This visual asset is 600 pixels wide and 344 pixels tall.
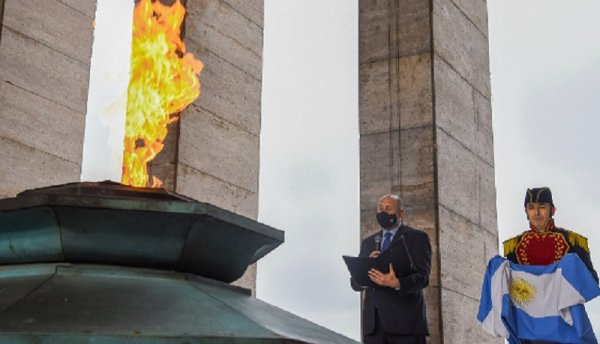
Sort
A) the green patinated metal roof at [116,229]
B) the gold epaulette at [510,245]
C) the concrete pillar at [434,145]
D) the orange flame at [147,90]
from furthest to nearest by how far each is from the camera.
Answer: the concrete pillar at [434,145]
the gold epaulette at [510,245]
the orange flame at [147,90]
the green patinated metal roof at [116,229]

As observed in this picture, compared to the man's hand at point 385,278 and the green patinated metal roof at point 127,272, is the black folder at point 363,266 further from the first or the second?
the green patinated metal roof at point 127,272

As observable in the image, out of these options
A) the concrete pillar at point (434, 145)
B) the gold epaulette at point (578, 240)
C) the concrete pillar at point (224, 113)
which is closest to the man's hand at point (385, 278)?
the gold epaulette at point (578, 240)

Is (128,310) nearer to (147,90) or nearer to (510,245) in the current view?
(147,90)

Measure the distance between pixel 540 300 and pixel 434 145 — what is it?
347 centimetres

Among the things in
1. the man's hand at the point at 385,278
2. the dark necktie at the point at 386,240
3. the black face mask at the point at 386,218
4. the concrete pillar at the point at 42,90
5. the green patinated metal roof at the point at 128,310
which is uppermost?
the concrete pillar at the point at 42,90

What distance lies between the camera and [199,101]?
270 inches

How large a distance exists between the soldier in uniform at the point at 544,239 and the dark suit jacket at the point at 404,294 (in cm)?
74

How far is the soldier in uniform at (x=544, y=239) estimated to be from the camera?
18.8ft

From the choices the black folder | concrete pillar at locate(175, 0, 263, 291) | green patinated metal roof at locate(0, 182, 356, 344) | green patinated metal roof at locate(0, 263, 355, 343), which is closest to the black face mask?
the black folder

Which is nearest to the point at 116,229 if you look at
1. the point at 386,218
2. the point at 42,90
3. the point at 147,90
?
the point at 147,90

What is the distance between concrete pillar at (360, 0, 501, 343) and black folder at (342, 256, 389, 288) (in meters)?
3.21

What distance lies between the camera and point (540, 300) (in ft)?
A: 18.9

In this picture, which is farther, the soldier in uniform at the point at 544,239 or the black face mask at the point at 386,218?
the soldier in uniform at the point at 544,239

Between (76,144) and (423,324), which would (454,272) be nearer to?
(423,324)
